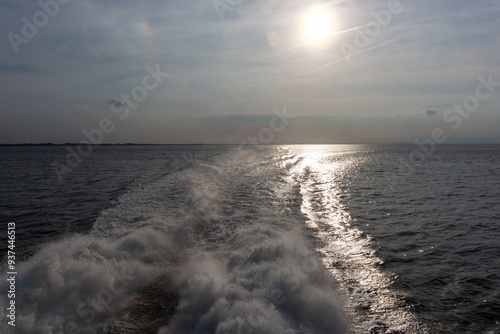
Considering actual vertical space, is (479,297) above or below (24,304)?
below

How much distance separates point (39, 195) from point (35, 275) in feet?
57.0

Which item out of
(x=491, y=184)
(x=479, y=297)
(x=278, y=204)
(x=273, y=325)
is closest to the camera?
(x=273, y=325)

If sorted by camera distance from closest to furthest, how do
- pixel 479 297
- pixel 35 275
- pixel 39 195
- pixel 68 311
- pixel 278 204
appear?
pixel 68 311
pixel 35 275
pixel 479 297
pixel 278 204
pixel 39 195

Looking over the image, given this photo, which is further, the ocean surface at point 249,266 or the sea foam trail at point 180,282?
the ocean surface at point 249,266

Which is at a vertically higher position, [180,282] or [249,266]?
[249,266]

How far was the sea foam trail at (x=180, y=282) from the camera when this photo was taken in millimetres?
5816

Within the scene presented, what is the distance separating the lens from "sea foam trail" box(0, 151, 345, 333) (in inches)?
229

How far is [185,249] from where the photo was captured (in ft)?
33.8

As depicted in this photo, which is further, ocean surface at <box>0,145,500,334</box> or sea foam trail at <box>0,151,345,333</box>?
ocean surface at <box>0,145,500,334</box>

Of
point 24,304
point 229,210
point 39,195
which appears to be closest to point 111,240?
point 24,304

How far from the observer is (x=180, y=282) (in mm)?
7680

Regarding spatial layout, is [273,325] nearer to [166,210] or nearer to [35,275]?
[35,275]

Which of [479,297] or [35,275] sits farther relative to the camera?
[479,297]

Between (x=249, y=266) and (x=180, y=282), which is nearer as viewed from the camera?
(x=180, y=282)
